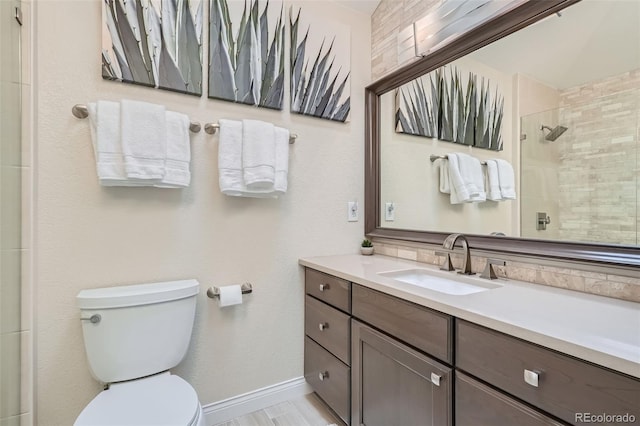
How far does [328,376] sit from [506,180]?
1325 millimetres

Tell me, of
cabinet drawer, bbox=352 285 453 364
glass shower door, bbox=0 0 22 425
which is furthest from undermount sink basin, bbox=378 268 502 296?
glass shower door, bbox=0 0 22 425

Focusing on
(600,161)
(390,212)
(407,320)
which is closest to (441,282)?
(407,320)

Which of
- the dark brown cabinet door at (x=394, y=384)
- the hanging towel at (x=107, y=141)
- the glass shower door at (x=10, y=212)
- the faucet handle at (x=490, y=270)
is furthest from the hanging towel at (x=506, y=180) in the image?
the glass shower door at (x=10, y=212)

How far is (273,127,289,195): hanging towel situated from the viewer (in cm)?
164

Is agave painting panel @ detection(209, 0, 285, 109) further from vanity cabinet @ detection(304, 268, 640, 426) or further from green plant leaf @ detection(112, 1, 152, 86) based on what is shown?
vanity cabinet @ detection(304, 268, 640, 426)

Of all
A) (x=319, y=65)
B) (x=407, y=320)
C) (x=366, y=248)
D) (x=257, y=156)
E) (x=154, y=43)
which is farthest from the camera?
(x=366, y=248)

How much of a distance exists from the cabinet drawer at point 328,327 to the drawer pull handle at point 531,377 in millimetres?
804

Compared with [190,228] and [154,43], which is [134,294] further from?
[154,43]

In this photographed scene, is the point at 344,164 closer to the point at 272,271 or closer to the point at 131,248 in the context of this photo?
the point at 272,271

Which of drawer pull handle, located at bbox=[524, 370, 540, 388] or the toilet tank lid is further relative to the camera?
the toilet tank lid

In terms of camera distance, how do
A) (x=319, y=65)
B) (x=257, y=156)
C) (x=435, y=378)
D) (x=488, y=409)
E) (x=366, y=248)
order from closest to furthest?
1. (x=488, y=409)
2. (x=435, y=378)
3. (x=257, y=156)
4. (x=319, y=65)
5. (x=366, y=248)

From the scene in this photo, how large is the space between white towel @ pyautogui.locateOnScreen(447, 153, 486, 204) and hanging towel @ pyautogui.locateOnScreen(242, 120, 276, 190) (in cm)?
97

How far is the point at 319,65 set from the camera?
1.94 metres

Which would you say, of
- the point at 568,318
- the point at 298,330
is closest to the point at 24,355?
the point at 298,330
